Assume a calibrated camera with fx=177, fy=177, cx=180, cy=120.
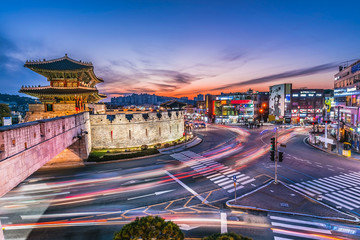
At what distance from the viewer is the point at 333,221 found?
11445mm

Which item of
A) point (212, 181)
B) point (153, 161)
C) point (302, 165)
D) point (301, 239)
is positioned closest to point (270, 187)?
point (212, 181)

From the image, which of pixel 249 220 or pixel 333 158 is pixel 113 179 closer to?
pixel 249 220

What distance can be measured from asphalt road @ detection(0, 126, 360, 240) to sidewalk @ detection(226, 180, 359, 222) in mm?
600

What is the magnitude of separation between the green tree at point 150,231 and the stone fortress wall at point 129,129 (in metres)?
25.2

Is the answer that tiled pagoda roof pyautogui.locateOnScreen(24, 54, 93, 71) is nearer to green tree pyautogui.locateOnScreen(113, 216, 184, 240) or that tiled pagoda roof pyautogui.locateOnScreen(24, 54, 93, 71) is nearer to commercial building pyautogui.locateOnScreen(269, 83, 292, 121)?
green tree pyautogui.locateOnScreen(113, 216, 184, 240)

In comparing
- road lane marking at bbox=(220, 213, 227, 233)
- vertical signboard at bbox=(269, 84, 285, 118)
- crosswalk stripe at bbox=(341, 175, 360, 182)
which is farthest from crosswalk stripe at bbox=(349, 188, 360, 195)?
vertical signboard at bbox=(269, 84, 285, 118)

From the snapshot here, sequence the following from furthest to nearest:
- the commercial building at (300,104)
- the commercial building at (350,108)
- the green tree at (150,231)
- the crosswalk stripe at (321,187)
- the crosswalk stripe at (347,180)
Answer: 1. the commercial building at (300,104)
2. the commercial building at (350,108)
3. the crosswalk stripe at (347,180)
4. the crosswalk stripe at (321,187)
5. the green tree at (150,231)

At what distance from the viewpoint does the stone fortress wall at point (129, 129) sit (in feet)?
96.0

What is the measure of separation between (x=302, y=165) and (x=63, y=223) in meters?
25.4

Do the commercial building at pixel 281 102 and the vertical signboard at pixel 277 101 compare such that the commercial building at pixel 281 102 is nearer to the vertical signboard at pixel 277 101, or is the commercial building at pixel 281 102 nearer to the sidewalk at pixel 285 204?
the vertical signboard at pixel 277 101

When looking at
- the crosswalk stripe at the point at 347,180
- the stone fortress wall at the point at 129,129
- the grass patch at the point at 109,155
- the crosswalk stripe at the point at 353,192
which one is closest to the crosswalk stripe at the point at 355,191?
the crosswalk stripe at the point at 353,192

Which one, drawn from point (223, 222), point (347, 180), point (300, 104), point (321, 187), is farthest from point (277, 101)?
point (223, 222)

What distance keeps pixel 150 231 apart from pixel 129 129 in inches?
1023

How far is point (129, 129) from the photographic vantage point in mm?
30984
